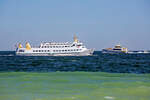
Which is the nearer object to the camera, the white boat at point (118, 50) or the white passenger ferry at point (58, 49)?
the white passenger ferry at point (58, 49)

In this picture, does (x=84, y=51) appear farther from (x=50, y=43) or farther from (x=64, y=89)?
(x=64, y=89)

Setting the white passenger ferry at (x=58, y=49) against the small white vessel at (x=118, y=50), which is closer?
the white passenger ferry at (x=58, y=49)

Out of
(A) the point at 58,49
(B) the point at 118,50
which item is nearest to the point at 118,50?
(B) the point at 118,50

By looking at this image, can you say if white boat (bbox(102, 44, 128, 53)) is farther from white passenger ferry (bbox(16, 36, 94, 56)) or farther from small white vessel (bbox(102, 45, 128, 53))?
white passenger ferry (bbox(16, 36, 94, 56))

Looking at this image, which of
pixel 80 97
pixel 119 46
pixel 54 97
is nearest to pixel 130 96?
pixel 80 97

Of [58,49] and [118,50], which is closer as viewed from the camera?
[58,49]

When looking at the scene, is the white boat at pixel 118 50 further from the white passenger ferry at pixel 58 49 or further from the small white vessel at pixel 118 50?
the white passenger ferry at pixel 58 49

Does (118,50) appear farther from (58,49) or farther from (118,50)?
(58,49)

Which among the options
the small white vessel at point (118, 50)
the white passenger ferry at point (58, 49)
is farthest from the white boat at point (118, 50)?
the white passenger ferry at point (58, 49)

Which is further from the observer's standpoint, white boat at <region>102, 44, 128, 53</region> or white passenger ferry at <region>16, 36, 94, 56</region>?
white boat at <region>102, 44, 128, 53</region>

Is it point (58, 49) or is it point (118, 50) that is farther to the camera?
point (118, 50)

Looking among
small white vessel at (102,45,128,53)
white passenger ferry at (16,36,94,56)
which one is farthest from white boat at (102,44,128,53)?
white passenger ferry at (16,36,94,56)

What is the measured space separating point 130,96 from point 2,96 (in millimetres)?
4185

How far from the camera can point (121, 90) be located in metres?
8.71
